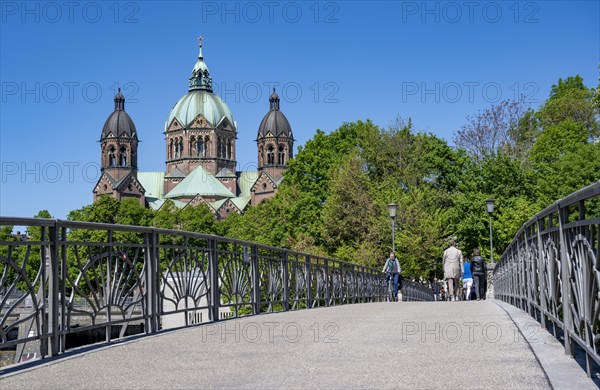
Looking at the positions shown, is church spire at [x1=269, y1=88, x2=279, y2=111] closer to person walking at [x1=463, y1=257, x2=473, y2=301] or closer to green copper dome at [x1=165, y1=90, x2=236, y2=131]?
green copper dome at [x1=165, y1=90, x2=236, y2=131]

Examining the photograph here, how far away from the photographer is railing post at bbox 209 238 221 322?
11.8 m

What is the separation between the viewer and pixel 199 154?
14662 centimetres

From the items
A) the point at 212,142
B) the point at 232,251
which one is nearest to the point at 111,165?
the point at 212,142

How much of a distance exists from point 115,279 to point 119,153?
142939mm

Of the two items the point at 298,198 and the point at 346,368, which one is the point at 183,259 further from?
the point at 298,198

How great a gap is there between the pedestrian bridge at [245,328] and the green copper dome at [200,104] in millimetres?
134223

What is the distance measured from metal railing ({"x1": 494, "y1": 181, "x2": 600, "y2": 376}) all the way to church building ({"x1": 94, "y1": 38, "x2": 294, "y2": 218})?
133758 mm

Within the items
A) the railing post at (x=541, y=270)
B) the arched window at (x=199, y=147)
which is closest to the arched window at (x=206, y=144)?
the arched window at (x=199, y=147)

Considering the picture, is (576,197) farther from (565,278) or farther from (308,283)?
(308,283)

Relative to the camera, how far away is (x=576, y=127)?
62938 mm

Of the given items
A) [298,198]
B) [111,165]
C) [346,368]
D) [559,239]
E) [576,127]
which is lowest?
[346,368]

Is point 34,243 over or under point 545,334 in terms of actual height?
over

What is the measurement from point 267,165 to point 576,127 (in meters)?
87.1

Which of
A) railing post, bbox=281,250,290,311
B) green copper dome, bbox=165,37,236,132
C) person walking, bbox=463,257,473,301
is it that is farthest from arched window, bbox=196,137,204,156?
railing post, bbox=281,250,290,311
